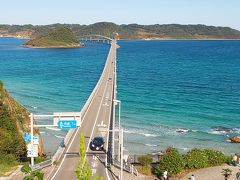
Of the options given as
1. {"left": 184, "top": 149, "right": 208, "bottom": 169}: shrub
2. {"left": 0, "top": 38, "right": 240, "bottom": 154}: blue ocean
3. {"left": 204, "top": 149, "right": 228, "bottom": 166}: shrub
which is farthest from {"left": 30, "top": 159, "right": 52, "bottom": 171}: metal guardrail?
{"left": 0, "top": 38, "right": 240, "bottom": 154}: blue ocean

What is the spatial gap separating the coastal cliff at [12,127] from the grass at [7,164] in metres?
1.15

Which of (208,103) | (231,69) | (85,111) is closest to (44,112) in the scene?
(85,111)

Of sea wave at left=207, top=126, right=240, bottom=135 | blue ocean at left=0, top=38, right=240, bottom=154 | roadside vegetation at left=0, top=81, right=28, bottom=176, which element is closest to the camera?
roadside vegetation at left=0, top=81, right=28, bottom=176

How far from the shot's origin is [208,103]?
8294 cm

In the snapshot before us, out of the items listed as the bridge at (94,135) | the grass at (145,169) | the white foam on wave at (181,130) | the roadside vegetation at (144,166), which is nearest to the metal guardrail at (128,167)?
the bridge at (94,135)

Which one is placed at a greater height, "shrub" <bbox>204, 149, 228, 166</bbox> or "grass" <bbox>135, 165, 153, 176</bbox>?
"shrub" <bbox>204, 149, 228, 166</bbox>

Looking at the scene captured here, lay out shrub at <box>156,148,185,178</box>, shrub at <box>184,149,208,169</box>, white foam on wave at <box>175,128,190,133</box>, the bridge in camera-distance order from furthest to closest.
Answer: white foam on wave at <box>175,128,190,133</box>
shrub at <box>184,149,208,169</box>
the bridge
shrub at <box>156,148,185,178</box>

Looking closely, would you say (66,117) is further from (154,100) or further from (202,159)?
(154,100)

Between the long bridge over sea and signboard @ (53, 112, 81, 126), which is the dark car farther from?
signboard @ (53, 112, 81, 126)

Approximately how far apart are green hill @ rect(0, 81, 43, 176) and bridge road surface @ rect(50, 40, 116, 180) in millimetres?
4591

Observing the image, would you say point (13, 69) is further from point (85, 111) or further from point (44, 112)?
point (85, 111)

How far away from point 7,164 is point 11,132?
8257mm

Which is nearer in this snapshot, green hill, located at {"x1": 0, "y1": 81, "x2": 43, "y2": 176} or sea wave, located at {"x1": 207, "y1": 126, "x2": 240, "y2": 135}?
green hill, located at {"x1": 0, "y1": 81, "x2": 43, "y2": 176}

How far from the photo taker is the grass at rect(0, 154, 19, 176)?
117 ft
